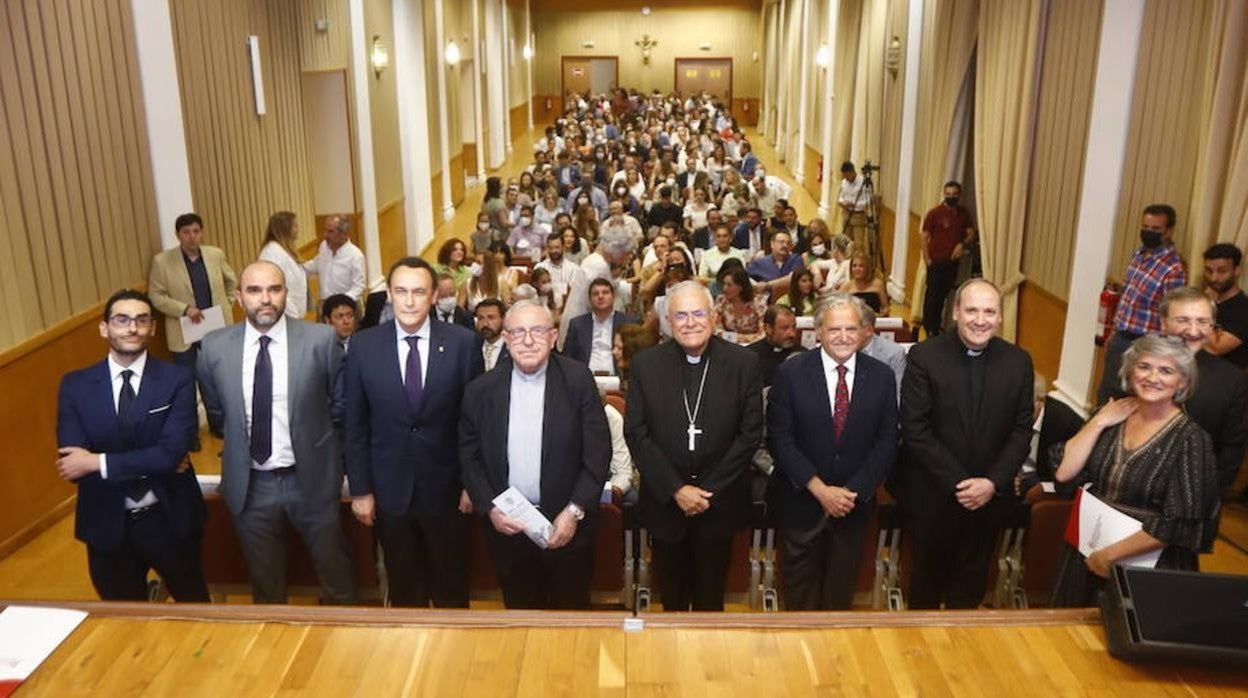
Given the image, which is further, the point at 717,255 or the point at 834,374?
the point at 717,255

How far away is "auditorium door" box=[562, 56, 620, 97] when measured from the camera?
31.1 m

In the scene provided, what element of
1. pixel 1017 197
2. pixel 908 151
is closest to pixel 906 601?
pixel 1017 197

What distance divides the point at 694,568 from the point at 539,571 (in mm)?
581

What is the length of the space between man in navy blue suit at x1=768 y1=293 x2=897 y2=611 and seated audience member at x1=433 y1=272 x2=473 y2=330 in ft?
9.38

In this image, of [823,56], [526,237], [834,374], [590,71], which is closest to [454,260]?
[526,237]

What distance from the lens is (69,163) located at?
5.29 m

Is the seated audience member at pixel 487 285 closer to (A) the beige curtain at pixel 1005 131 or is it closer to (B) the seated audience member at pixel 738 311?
(B) the seated audience member at pixel 738 311

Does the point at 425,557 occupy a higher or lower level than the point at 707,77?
lower

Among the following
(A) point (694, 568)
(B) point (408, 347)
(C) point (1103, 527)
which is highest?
(B) point (408, 347)

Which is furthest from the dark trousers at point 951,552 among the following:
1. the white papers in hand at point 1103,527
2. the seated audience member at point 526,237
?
the seated audience member at point 526,237

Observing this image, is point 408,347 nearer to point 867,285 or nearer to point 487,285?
point 487,285

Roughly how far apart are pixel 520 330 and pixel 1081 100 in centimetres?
477

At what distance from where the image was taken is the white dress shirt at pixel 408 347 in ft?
11.1

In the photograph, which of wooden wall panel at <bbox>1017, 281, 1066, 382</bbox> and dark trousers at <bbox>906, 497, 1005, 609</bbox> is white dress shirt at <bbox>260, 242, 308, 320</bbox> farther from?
wooden wall panel at <bbox>1017, 281, 1066, 382</bbox>
